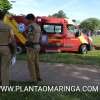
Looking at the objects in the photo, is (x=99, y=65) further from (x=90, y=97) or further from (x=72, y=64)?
(x=90, y=97)

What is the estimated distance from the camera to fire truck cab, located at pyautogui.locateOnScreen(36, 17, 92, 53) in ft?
78.4

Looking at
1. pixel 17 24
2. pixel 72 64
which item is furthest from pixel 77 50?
pixel 72 64

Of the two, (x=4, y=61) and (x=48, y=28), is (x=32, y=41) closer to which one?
(x=4, y=61)

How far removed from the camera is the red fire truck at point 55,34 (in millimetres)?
23562

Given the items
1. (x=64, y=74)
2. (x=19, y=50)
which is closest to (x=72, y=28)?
(x=19, y=50)

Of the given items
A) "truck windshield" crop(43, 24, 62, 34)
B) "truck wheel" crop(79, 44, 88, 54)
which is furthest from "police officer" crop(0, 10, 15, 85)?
"truck wheel" crop(79, 44, 88, 54)

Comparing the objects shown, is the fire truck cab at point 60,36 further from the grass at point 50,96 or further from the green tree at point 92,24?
the green tree at point 92,24

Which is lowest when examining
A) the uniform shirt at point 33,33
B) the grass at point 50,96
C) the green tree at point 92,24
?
the green tree at point 92,24

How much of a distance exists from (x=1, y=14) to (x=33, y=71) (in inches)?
85.3

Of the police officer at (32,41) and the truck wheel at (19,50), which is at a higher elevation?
the police officer at (32,41)

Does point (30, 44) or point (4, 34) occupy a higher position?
point (4, 34)

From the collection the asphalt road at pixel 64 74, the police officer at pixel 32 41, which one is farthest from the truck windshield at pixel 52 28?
the police officer at pixel 32 41

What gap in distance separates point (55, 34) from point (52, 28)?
14.1 inches

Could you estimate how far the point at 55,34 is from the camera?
24.1m
